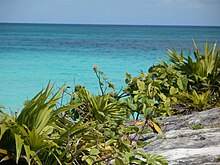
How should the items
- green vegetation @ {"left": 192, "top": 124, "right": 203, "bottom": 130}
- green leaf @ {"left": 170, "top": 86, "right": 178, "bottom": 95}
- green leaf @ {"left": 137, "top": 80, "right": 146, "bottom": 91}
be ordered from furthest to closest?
1. green leaf @ {"left": 170, "top": 86, "right": 178, "bottom": 95}
2. green leaf @ {"left": 137, "top": 80, "right": 146, "bottom": 91}
3. green vegetation @ {"left": 192, "top": 124, "right": 203, "bottom": 130}

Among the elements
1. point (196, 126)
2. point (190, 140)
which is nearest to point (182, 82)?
point (196, 126)

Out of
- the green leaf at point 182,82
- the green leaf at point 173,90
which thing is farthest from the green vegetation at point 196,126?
the green leaf at point 182,82

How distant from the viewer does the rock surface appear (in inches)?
136

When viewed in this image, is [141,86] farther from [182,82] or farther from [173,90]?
[182,82]

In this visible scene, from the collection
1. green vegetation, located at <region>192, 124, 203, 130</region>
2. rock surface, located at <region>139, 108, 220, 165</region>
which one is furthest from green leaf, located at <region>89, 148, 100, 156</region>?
green vegetation, located at <region>192, 124, 203, 130</region>

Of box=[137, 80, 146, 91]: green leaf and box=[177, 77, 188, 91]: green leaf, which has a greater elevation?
box=[137, 80, 146, 91]: green leaf

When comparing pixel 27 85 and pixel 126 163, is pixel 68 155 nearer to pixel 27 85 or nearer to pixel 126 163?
pixel 126 163

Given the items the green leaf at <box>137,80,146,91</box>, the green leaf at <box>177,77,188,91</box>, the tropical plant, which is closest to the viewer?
the tropical plant

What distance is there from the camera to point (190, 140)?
4.07m

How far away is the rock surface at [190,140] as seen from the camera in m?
3.46

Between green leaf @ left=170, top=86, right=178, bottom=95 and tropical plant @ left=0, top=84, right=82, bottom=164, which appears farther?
green leaf @ left=170, top=86, right=178, bottom=95

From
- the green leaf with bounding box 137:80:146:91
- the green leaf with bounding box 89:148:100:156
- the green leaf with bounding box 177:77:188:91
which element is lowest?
the green leaf with bounding box 89:148:100:156

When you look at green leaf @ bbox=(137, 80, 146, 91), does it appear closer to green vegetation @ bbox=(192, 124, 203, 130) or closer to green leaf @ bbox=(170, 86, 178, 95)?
green leaf @ bbox=(170, 86, 178, 95)

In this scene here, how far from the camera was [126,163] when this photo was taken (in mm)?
→ 3344
